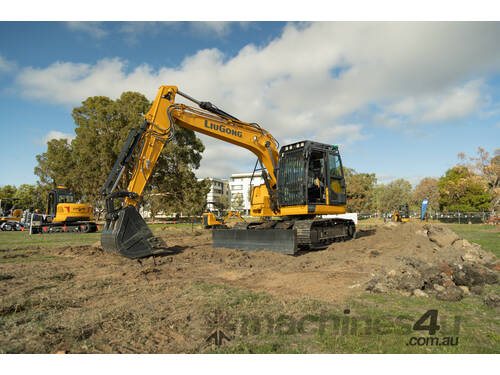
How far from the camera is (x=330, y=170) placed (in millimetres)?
10734

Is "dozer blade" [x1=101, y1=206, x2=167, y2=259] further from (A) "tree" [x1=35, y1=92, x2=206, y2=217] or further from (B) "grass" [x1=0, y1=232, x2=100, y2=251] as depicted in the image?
(A) "tree" [x1=35, y1=92, x2=206, y2=217]

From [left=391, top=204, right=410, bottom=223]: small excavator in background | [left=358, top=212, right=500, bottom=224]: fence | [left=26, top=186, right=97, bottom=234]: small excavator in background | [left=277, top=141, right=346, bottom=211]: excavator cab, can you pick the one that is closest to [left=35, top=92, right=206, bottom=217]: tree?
[left=26, top=186, right=97, bottom=234]: small excavator in background

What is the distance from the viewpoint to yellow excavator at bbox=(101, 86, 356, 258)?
8.80 meters

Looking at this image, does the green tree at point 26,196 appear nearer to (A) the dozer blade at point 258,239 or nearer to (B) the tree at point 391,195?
(A) the dozer blade at point 258,239

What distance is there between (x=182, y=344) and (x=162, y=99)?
8052 millimetres

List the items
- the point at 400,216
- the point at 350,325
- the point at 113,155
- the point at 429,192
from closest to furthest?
the point at 350,325 → the point at 400,216 → the point at 113,155 → the point at 429,192

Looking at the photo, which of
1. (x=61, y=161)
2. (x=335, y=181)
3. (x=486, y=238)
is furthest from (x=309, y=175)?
(x=61, y=161)

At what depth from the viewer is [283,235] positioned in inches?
370

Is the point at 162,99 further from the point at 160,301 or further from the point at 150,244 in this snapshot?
the point at 160,301

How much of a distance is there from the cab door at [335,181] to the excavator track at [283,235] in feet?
2.53

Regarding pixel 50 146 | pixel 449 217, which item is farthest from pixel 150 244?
pixel 449 217

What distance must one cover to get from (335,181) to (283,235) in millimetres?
3116

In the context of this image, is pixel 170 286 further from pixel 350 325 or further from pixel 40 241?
pixel 40 241

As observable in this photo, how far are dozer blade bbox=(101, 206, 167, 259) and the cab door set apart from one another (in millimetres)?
5979
